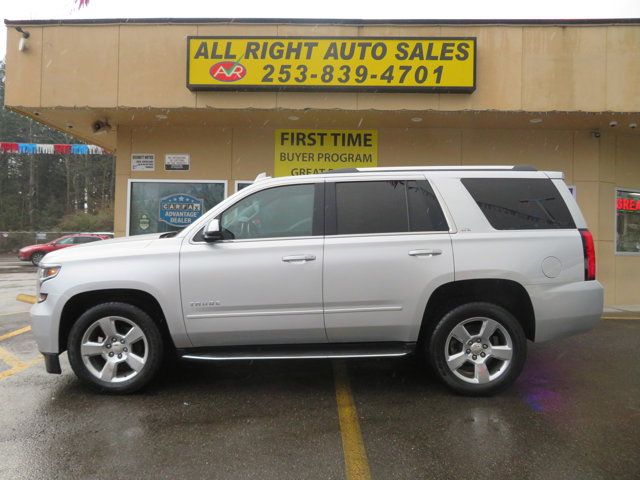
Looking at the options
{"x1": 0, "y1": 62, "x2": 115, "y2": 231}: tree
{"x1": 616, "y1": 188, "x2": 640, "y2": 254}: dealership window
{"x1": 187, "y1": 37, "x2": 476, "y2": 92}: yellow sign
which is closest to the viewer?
{"x1": 187, "y1": 37, "x2": 476, "y2": 92}: yellow sign

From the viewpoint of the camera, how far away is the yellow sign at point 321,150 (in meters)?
9.32

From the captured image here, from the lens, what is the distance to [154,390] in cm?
435

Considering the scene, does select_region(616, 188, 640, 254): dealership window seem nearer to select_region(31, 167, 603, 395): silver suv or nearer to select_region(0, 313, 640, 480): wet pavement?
select_region(0, 313, 640, 480): wet pavement

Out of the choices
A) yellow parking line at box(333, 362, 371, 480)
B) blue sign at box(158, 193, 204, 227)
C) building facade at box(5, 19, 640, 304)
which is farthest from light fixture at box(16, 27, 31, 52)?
yellow parking line at box(333, 362, 371, 480)

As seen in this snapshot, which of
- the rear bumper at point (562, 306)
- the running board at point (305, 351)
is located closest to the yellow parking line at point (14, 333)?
the running board at point (305, 351)

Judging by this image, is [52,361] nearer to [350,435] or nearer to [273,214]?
[273,214]

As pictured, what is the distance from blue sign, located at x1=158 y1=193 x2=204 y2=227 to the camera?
30.1 feet

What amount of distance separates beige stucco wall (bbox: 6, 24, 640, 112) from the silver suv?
4.31 meters

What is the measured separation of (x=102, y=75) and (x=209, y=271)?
5712mm

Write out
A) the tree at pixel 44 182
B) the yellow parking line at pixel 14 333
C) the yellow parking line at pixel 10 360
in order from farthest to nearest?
the tree at pixel 44 182 → the yellow parking line at pixel 14 333 → the yellow parking line at pixel 10 360

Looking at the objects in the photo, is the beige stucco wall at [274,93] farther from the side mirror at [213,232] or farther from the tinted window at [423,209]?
the side mirror at [213,232]

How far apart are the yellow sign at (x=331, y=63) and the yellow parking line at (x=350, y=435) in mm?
5166

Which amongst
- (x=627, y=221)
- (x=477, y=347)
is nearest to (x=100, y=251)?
Answer: (x=477, y=347)

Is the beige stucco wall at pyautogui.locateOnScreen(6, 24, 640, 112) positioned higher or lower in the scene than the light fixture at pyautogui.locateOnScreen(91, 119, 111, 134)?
higher
